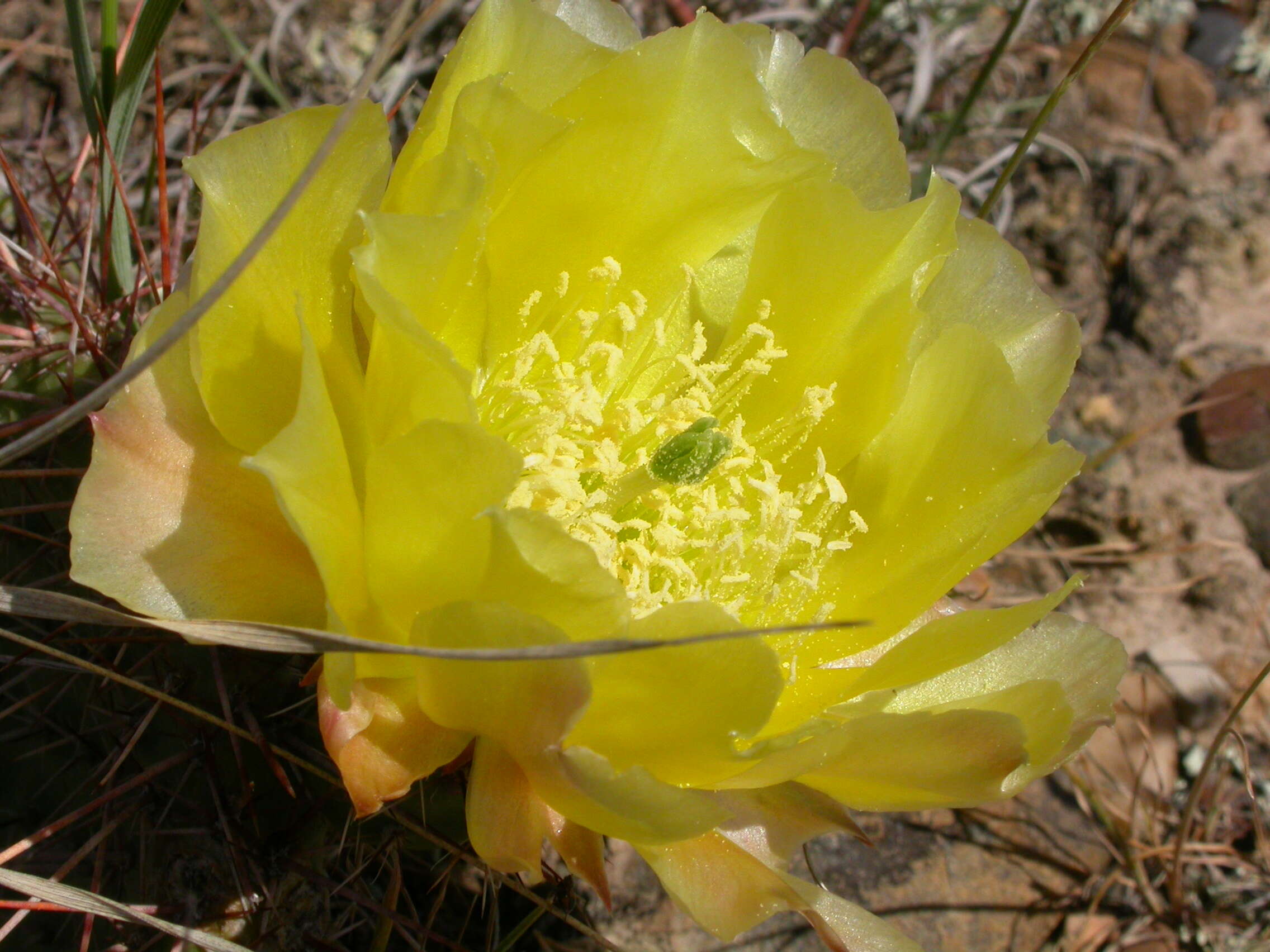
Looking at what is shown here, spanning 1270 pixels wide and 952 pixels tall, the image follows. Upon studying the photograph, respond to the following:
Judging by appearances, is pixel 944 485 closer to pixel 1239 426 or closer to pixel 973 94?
pixel 973 94

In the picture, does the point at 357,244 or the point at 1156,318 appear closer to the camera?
the point at 357,244

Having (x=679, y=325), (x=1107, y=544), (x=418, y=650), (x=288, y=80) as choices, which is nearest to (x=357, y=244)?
(x=418, y=650)

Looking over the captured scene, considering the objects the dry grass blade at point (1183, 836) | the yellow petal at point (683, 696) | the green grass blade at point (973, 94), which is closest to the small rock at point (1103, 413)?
the green grass blade at point (973, 94)

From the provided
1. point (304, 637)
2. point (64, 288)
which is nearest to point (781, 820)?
point (304, 637)

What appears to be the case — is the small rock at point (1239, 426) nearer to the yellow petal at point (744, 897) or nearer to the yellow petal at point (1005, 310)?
the yellow petal at point (1005, 310)

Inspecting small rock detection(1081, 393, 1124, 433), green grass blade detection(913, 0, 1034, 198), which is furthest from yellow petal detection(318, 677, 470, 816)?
small rock detection(1081, 393, 1124, 433)

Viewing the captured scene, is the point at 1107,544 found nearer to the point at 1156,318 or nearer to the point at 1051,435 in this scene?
the point at 1051,435
